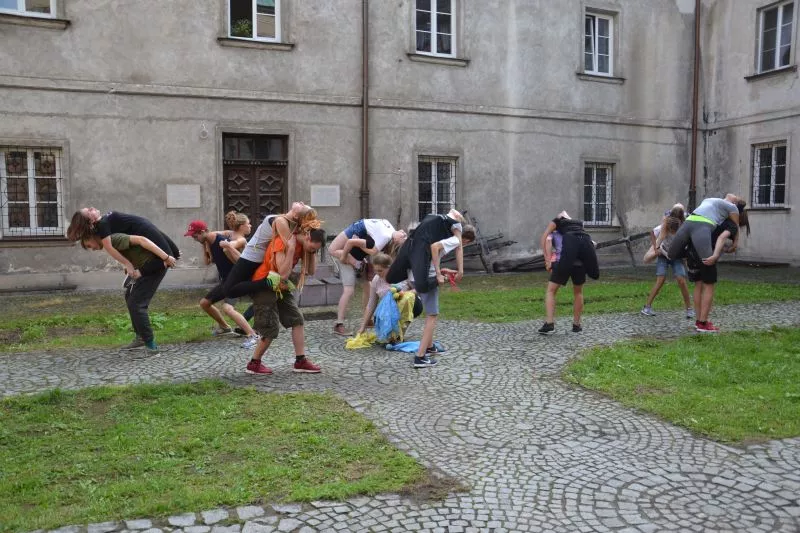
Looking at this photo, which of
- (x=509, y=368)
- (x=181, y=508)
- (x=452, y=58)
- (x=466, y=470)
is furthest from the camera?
(x=452, y=58)

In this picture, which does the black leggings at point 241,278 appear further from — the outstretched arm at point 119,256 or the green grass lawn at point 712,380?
the green grass lawn at point 712,380

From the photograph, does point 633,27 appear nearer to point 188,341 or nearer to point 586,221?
point 586,221

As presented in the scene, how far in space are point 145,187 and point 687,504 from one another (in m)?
11.8

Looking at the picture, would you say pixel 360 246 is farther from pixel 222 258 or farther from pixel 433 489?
pixel 433 489

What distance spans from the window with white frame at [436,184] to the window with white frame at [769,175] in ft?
25.9

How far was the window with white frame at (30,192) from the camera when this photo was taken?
12.6m

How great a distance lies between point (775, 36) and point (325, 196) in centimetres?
1184

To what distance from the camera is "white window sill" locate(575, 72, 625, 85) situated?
17188 millimetres

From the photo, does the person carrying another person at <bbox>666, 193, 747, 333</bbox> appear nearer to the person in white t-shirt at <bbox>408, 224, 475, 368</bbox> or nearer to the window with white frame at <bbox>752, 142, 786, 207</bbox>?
the person in white t-shirt at <bbox>408, 224, 475, 368</bbox>

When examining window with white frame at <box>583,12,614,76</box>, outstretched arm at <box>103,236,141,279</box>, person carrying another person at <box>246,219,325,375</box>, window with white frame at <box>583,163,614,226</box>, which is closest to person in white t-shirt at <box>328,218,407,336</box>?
person carrying another person at <box>246,219,325,375</box>

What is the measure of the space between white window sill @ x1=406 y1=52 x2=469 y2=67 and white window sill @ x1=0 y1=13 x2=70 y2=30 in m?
6.73

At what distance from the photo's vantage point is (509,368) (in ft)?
22.1

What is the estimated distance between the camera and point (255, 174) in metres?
14.5

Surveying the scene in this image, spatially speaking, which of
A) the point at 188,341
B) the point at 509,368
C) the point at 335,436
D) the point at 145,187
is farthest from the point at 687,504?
the point at 145,187
